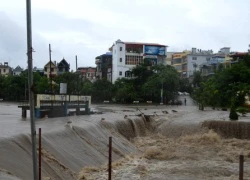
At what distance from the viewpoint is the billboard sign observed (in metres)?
81.2

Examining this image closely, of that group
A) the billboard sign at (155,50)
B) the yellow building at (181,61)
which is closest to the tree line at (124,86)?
the billboard sign at (155,50)

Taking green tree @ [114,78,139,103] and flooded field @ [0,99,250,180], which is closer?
flooded field @ [0,99,250,180]

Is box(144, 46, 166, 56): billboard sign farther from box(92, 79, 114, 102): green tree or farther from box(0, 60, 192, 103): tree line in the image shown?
box(92, 79, 114, 102): green tree

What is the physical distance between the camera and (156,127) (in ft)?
94.5

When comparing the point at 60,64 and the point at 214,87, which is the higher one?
the point at 60,64

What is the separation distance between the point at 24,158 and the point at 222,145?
46.2ft

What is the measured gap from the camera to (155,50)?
81.8m

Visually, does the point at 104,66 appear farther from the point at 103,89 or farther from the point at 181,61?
the point at 181,61

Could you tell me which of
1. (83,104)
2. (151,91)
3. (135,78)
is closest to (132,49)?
(135,78)

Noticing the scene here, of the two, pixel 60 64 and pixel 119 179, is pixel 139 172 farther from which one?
pixel 60 64

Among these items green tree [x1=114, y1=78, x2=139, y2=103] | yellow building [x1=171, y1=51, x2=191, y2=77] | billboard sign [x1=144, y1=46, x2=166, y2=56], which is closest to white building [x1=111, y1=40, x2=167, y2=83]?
billboard sign [x1=144, y1=46, x2=166, y2=56]

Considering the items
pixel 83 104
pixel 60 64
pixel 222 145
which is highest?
pixel 60 64

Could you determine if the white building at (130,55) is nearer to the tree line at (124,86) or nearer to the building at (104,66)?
the building at (104,66)

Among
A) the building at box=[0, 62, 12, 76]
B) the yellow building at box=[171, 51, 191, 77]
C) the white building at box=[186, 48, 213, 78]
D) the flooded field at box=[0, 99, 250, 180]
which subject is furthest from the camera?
the building at box=[0, 62, 12, 76]
